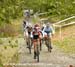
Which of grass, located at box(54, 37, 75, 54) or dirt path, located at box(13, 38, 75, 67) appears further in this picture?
grass, located at box(54, 37, 75, 54)

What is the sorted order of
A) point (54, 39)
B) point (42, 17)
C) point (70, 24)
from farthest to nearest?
point (42, 17) → point (70, 24) → point (54, 39)

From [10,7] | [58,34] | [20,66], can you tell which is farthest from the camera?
[58,34]

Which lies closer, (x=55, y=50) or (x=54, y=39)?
(x=55, y=50)

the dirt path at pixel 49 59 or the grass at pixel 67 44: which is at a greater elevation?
the dirt path at pixel 49 59

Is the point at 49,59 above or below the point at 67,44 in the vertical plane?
above

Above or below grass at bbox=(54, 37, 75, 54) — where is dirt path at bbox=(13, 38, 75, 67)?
above

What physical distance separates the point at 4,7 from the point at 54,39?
21255 millimetres

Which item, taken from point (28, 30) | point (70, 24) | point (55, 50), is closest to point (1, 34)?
point (28, 30)

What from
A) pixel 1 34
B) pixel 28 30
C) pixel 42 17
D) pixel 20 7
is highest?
pixel 20 7

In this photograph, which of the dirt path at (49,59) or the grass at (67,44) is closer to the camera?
the dirt path at (49,59)

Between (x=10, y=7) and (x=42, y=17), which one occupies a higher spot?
(x=10, y=7)

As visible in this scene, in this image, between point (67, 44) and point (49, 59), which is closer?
point (49, 59)

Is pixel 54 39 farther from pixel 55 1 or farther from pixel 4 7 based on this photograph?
pixel 4 7

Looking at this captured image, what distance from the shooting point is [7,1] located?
7195 millimetres
